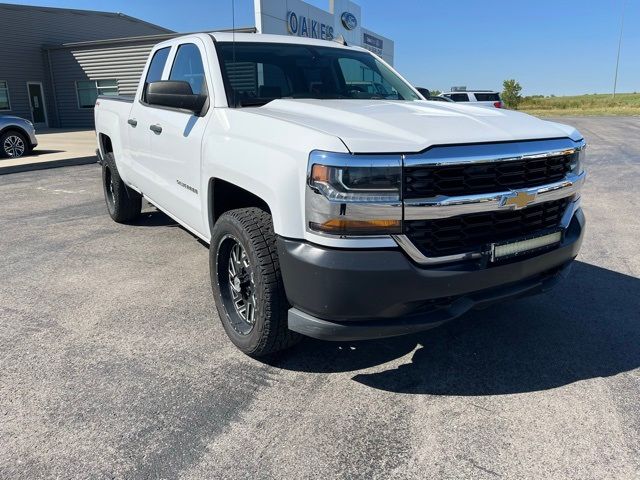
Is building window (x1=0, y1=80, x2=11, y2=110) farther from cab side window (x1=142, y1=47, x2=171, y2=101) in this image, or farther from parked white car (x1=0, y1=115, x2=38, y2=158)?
cab side window (x1=142, y1=47, x2=171, y2=101)

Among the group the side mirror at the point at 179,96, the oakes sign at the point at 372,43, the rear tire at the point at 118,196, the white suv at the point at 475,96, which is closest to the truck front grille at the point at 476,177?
the side mirror at the point at 179,96

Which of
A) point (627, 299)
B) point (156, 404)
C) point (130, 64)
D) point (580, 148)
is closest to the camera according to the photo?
point (156, 404)

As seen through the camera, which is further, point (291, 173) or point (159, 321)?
point (159, 321)

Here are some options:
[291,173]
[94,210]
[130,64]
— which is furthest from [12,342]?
[130,64]

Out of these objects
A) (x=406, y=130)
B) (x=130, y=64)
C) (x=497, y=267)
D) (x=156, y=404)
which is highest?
(x=130, y=64)

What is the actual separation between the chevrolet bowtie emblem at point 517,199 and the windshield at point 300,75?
178 cm

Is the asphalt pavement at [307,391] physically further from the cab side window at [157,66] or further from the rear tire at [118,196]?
the cab side window at [157,66]

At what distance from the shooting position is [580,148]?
123 inches

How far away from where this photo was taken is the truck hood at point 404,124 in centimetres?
242

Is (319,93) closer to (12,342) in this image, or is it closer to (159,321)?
(159,321)

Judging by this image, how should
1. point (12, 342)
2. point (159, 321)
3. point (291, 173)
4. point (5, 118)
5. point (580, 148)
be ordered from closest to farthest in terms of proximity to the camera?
1. point (291, 173)
2. point (580, 148)
3. point (12, 342)
4. point (159, 321)
5. point (5, 118)

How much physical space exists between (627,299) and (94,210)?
649 cm

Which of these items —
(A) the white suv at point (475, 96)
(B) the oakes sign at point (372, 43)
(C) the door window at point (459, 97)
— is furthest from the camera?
(B) the oakes sign at point (372, 43)

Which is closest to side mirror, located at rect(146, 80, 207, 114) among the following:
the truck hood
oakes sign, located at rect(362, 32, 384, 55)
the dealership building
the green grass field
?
the truck hood
